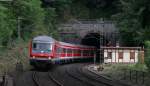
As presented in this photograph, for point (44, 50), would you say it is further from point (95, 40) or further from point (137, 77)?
point (95, 40)

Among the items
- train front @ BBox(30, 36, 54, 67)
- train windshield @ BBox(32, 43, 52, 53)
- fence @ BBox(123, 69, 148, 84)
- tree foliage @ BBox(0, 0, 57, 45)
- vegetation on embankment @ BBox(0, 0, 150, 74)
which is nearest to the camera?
vegetation on embankment @ BBox(0, 0, 150, 74)

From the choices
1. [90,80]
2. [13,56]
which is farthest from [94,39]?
[90,80]

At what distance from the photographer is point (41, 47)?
5625 cm

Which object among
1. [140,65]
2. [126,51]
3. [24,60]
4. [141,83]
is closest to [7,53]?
[24,60]

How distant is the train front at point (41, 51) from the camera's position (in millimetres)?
55656

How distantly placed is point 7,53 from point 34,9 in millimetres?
20833

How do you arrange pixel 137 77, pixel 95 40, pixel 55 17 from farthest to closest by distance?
pixel 55 17 → pixel 95 40 → pixel 137 77

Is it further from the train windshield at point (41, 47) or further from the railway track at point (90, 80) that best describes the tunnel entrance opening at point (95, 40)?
the railway track at point (90, 80)

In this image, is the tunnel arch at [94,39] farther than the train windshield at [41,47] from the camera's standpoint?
Yes

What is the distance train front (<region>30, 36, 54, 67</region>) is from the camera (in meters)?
55.7

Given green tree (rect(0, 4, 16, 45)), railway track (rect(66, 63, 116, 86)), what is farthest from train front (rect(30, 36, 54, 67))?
railway track (rect(66, 63, 116, 86))

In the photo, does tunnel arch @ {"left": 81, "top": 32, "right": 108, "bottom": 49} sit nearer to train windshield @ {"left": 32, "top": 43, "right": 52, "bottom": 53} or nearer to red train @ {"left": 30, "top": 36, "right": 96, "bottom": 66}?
red train @ {"left": 30, "top": 36, "right": 96, "bottom": 66}

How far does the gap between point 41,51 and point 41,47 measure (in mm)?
515

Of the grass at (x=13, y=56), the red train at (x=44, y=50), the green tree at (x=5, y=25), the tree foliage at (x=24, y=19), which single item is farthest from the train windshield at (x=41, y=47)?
the tree foliage at (x=24, y=19)
